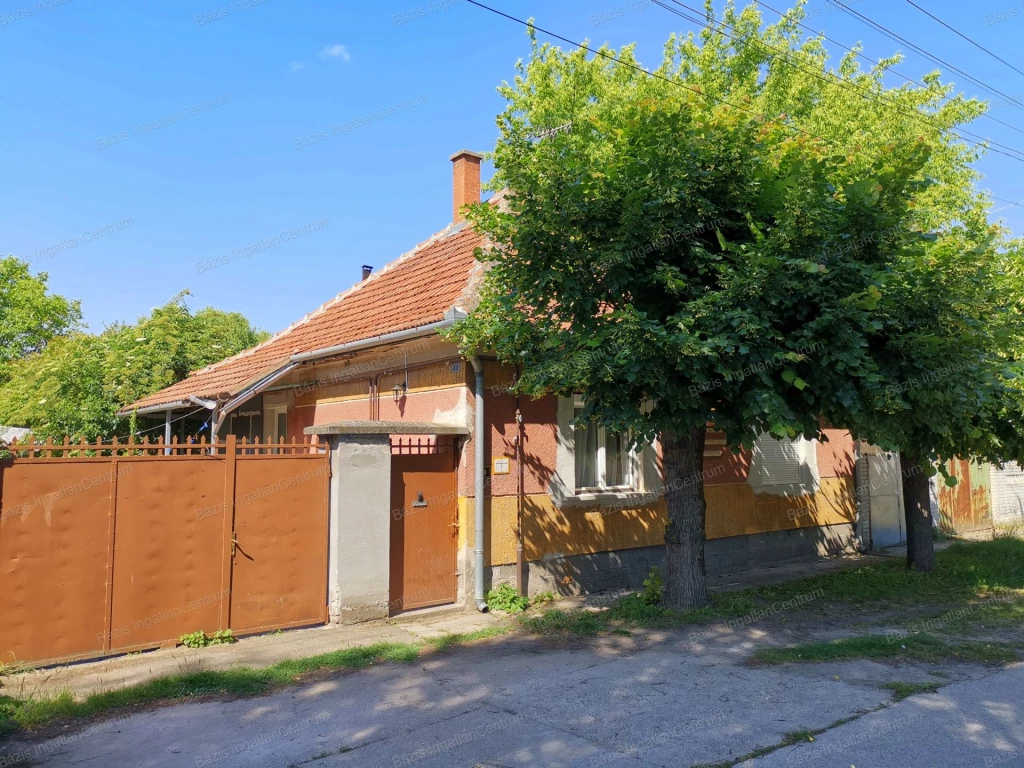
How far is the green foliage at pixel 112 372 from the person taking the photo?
15.2 metres

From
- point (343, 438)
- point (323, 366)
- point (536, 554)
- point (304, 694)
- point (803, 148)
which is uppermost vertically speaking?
point (803, 148)

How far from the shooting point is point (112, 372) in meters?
15.8

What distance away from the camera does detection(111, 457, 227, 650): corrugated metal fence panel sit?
6.83 meters

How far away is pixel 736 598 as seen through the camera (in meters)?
9.12

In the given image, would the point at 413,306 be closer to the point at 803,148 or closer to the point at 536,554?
the point at 536,554

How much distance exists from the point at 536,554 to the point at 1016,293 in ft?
21.5

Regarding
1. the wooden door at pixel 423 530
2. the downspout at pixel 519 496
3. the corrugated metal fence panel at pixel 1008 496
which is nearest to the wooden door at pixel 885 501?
the corrugated metal fence panel at pixel 1008 496

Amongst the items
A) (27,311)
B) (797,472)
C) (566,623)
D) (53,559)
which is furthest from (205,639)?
(27,311)

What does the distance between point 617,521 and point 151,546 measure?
19.7ft

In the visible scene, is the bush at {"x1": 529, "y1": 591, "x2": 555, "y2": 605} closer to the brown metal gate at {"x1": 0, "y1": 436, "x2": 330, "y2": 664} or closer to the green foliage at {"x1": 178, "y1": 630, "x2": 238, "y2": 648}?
the brown metal gate at {"x1": 0, "y1": 436, "x2": 330, "y2": 664}

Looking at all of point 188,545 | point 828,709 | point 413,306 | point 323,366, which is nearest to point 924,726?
point 828,709

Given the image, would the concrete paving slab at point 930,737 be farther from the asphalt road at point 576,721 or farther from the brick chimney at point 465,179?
the brick chimney at point 465,179

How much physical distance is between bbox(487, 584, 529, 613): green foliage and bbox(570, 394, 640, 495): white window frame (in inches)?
67.9

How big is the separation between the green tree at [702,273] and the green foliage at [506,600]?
2.12 metres
